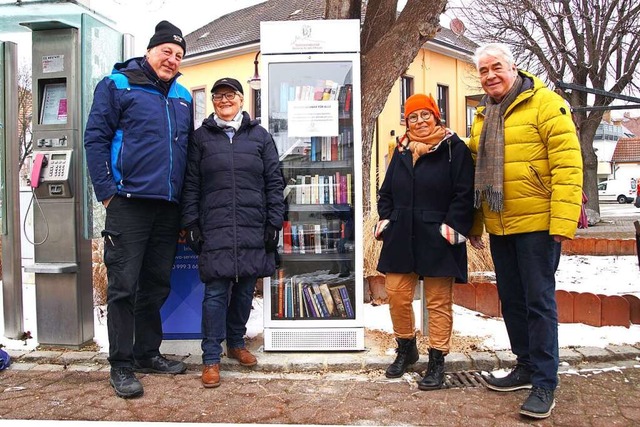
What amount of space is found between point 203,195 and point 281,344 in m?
1.30

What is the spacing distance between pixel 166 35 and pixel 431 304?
2.48 meters

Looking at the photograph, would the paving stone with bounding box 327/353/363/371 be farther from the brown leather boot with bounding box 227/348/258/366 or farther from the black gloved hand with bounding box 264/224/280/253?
the black gloved hand with bounding box 264/224/280/253

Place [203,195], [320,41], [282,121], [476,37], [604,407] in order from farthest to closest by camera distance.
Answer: [476,37]
[282,121]
[320,41]
[203,195]
[604,407]

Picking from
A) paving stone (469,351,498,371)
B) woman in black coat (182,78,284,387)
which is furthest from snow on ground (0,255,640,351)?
woman in black coat (182,78,284,387)

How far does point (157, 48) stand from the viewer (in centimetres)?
366

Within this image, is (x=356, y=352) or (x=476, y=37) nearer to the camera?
(x=356, y=352)

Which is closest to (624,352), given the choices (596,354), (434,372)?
(596,354)

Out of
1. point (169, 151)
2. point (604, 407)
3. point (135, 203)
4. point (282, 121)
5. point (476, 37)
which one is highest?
point (476, 37)

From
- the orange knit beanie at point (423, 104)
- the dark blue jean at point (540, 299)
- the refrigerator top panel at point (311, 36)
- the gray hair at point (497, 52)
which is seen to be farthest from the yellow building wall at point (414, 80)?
the dark blue jean at point (540, 299)

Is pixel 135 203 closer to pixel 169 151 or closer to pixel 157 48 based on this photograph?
pixel 169 151

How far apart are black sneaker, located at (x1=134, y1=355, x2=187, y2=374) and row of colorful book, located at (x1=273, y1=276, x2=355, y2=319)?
83 cm

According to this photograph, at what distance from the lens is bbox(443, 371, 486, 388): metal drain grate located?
11.8ft


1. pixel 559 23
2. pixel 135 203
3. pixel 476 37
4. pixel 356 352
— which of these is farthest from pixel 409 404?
pixel 559 23

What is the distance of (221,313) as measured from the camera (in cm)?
378
